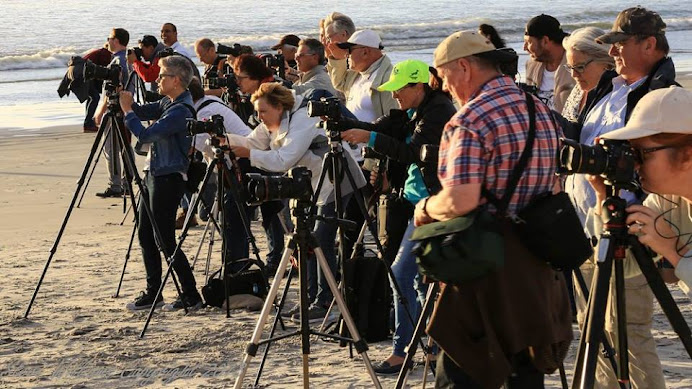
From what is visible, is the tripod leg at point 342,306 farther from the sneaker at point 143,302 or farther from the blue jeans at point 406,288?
the sneaker at point 143,302

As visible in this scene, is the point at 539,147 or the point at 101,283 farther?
the point at 101,283

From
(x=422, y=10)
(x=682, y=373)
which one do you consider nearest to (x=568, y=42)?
(x=682, y=373)

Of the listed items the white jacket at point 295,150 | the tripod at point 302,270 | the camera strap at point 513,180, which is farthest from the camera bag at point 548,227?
the white jacket at point 295,150

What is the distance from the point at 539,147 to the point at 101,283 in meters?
5.29

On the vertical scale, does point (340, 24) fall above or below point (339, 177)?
above

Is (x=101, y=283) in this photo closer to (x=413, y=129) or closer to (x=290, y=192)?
(x=413, y=129)

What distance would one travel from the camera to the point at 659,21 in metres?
5.34

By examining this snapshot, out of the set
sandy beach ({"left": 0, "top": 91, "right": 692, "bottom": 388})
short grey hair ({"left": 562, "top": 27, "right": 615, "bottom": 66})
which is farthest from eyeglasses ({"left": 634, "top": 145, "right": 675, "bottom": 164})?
sandy beach ({"left": 0, "top": 91, "right": 692, "bottom": 388})

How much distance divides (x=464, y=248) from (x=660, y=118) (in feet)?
2.47

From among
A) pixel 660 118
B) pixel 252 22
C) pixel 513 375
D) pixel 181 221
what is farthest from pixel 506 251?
pixel 252 22

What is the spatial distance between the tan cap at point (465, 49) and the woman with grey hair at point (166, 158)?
359 centimetres

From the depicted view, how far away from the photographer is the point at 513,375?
4.26 metres

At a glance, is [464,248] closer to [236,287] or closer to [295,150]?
[295,150]

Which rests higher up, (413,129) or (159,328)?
(413,129)
